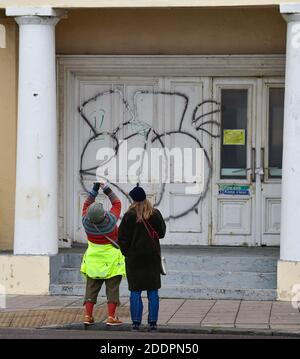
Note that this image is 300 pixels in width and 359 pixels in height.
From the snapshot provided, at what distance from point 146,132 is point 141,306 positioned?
481 cm

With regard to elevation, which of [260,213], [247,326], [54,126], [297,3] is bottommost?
[247,326]

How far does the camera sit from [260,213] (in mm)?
17391

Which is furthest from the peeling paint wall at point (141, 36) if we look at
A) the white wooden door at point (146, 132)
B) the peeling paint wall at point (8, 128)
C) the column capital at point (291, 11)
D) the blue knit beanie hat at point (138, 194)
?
the blue knit beanie hat at point (138, 194)

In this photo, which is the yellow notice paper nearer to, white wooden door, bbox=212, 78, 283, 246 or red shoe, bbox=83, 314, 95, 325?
white wooden door, bbox=212, 78, 283, 246

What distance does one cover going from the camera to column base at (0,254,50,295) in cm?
1603

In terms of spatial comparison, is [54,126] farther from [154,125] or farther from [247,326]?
[247,326]

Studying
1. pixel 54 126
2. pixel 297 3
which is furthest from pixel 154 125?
pixel 297 3

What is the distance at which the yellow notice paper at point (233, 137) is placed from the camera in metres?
17.5

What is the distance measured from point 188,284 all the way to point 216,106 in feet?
9.92

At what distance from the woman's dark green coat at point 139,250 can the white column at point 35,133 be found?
299cm

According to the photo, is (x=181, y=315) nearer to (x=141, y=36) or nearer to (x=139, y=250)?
(x=139, y=250)

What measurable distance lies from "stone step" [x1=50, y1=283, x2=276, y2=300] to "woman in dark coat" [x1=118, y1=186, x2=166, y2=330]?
2588 mm

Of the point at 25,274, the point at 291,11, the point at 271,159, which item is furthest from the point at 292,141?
the point at 25,274

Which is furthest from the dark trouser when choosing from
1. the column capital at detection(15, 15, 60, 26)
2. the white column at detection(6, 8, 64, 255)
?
the column capital at detection(15, 15, 60, 26)
